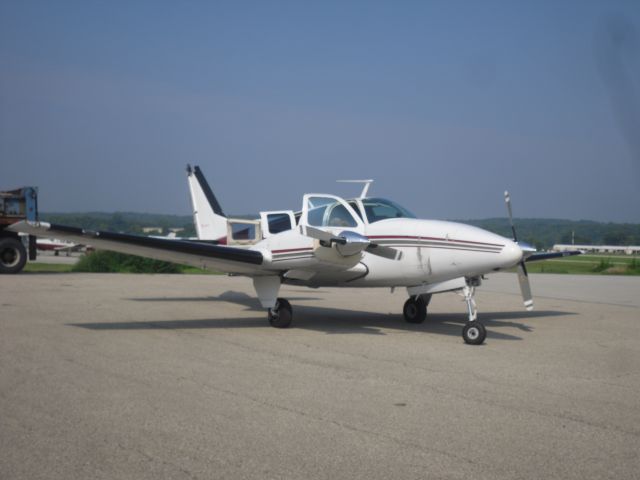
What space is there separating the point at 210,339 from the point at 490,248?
4950mm

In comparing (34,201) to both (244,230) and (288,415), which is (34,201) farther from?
(288,415)

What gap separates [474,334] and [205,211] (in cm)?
999

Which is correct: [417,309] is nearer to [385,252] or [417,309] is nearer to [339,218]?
[385,252]

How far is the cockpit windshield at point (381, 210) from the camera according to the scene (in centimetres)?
1230

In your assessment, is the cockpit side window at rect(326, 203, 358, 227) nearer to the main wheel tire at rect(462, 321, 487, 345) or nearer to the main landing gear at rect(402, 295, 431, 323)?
the main landing gear at rect(402, 295, 431, 323)

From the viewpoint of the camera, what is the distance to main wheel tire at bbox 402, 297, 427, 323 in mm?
13836

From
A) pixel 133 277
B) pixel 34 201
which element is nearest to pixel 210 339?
pixel 133 277

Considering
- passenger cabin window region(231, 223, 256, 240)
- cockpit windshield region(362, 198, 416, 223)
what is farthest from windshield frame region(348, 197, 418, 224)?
passenger cabin window region(231, 223, 256, 240)

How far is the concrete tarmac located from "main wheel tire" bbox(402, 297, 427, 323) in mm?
387

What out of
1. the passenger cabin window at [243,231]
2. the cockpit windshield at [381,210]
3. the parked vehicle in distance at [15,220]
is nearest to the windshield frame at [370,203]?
the cockpit windshield at [381,210]

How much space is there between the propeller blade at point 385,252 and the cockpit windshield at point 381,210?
637 mm

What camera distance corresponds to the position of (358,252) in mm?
11781

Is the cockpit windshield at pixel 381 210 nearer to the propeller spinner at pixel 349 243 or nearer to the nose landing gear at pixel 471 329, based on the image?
the propeller spinner at pixel 349 243

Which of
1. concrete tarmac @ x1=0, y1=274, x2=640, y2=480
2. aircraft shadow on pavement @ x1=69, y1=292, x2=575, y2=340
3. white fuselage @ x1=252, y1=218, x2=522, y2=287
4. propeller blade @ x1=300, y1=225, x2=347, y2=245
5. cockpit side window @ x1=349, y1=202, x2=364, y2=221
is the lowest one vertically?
aircraft shadow on pavement @ x1=69, y1=292, x2=575, y2=340
